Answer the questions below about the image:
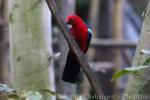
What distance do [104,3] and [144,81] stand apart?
14.6 ft

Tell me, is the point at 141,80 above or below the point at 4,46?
below

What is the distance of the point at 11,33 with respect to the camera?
2.34 metres

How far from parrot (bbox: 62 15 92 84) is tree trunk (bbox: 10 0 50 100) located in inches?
12.4

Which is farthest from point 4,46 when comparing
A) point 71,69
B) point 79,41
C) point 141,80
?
point 141,80

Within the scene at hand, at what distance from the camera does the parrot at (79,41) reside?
1791 millimetres

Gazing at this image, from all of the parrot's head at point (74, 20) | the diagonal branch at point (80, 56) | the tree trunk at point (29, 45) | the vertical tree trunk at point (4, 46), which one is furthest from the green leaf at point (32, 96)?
the vertical tree trunk at point (4, 46)

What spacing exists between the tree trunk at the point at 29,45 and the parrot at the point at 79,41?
0.31 m

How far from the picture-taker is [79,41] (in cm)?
204

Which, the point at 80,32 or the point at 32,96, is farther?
the point at 80,32

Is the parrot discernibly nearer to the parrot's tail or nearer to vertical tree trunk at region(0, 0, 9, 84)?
the parrot's tail

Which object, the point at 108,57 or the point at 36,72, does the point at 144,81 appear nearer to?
the point at 36,72

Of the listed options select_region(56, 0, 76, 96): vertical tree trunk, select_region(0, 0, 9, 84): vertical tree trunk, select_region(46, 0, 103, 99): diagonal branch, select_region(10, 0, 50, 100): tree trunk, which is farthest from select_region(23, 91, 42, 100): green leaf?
select_region(0, 0, 9, 84): vertical tree trunk

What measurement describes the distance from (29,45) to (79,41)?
1.21 ft

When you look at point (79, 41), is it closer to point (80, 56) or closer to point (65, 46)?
point (80, 56)
